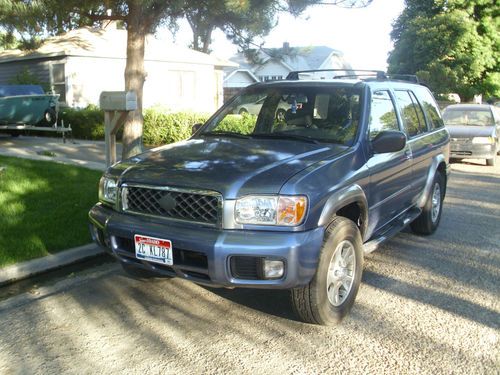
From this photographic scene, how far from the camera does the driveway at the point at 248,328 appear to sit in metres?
3.42

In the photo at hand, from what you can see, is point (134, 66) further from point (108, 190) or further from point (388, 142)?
point (388, 142)

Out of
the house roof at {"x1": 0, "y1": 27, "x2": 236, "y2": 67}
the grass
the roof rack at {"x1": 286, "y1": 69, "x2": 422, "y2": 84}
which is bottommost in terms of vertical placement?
the grass

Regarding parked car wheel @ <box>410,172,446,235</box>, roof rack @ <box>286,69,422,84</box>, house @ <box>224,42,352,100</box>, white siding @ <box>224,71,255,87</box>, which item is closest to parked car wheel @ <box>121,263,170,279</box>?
roof rack @ <box>286,69,422,84</box>

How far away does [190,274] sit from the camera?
373 cm

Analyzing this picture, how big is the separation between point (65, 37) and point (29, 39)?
9980 millimetres

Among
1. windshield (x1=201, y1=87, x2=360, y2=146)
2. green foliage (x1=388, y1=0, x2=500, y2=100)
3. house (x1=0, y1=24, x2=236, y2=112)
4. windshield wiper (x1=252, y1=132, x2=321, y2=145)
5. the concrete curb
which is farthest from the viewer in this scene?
green foliage (x1=388, y1=0, x2=500, y2=100)

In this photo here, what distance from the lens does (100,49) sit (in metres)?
20.1

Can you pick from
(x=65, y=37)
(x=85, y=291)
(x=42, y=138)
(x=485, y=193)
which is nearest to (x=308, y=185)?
(x=85, y=291)

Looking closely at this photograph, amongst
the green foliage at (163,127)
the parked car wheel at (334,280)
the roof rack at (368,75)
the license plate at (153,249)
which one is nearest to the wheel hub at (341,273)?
the parked car wheel at (334,280)

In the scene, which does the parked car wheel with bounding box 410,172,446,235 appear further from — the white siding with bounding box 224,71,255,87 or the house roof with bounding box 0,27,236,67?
the white siding with bounding box 224,71,255,87

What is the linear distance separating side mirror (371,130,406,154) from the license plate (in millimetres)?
1936

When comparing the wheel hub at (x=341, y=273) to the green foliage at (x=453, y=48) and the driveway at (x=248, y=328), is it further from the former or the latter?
the green foliage at (x=453, y=48)

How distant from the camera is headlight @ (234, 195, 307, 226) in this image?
11.6ft

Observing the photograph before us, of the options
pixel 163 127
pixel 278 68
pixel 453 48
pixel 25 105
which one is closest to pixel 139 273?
pixel 163 127
